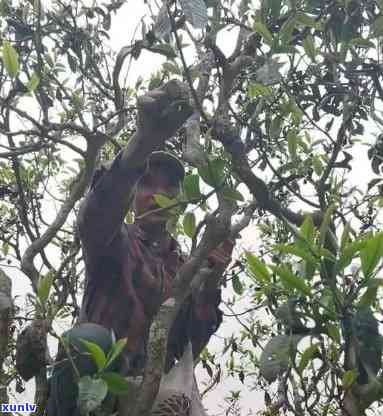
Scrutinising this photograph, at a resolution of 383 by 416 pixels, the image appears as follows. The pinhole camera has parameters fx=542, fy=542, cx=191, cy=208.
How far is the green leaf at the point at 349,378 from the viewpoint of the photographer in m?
0.88

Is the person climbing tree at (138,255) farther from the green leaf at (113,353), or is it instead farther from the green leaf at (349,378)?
the green leaf at (349,378)

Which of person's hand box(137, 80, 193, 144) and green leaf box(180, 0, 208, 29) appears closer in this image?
green leaf box(180, 0, 208, 29)

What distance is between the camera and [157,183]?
6.14 feet

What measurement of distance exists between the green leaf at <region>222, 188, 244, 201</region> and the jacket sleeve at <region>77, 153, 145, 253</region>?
0.40 m

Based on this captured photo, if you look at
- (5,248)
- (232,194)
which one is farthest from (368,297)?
(5,248)

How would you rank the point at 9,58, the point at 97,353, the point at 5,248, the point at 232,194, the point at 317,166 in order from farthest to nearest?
the point at 5,248, the point at 317,166, the point at 9,58, the point at 232,194, the point at 97,353

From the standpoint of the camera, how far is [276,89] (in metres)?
2.10

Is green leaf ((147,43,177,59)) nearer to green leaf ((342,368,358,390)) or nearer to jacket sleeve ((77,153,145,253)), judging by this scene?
jacket sleeve ((77,153,145,253))

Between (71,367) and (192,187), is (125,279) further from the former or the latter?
(192,187)

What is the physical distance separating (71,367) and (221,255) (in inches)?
20.8

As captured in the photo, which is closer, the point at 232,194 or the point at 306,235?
the point at 306,235

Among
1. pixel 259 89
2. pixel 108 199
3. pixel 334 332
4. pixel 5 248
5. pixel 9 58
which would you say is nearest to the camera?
pixel 334 332

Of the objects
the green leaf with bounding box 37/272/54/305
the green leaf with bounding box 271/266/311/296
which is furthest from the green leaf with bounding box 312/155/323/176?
the green leaf with bounding box 37/272/54/305

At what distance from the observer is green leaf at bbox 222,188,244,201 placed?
3.91 ft
